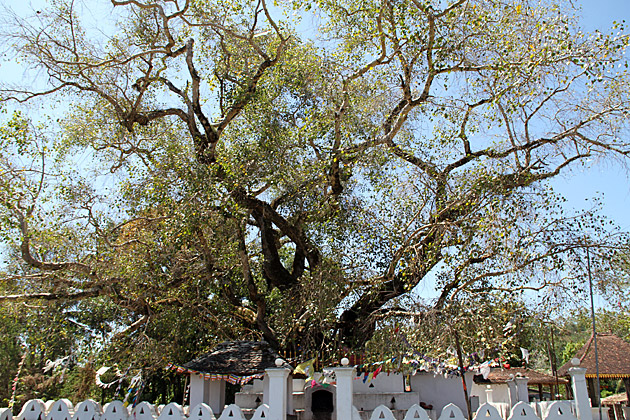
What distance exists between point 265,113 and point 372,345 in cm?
619

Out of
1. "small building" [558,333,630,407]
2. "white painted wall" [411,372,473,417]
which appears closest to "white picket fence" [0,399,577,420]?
"white painted wall" [411,372,473,417]

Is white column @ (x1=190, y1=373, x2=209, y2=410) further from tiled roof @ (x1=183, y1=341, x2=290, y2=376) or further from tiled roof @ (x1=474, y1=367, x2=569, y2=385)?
Result: tiled roof @ (x1=474, y1=367, x2=569, y2=385)

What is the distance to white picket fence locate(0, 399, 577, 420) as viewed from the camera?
7867 millimetres

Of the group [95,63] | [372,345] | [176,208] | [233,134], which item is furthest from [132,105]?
[372,345]

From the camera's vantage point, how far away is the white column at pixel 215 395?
11148mm

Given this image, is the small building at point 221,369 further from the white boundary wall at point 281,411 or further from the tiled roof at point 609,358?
the tiled roof at point 609,358

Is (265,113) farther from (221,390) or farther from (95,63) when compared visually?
(221,390)

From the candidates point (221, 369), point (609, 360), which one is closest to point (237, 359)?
point (221, 369)

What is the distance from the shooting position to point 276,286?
43.3 feet

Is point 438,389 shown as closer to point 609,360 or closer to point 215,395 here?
point 215,395

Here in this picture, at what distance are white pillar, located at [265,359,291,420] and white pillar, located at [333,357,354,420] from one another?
0.94 m

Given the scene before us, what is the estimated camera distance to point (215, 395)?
1136 cm

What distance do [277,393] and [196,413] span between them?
1470 mm

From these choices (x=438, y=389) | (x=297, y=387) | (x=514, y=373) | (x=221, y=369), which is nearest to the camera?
(x=221, y=369)
